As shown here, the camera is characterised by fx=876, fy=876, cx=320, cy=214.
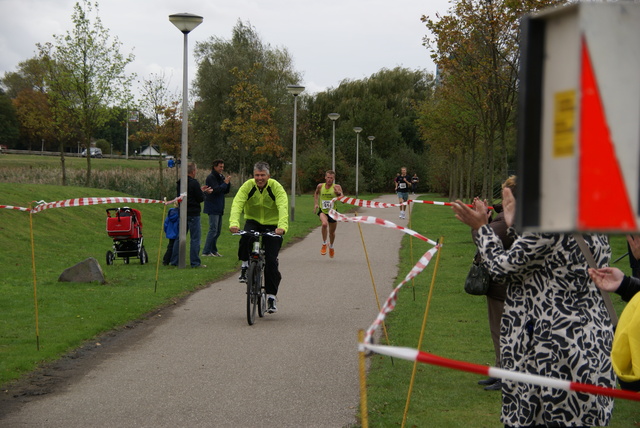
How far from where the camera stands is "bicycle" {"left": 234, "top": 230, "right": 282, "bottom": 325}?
10.9 metres

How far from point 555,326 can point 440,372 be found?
13.3 ft

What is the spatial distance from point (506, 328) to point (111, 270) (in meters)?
13.2

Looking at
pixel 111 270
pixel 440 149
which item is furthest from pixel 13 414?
pixel 440 149

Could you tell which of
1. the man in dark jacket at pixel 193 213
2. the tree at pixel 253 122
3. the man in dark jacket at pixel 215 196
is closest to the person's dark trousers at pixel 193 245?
the man in dark jacket at pixel 193 213

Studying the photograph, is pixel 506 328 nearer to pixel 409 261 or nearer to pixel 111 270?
pixel 111 270

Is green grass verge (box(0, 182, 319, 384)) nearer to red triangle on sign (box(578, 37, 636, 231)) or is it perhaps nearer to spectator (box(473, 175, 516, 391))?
Result: spectator (box(473, 175, 516, 391))

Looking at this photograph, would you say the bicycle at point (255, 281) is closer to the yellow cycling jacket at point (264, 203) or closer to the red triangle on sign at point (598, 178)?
the yellow cycling jacket at point (264, 203)

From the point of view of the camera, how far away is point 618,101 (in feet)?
5.72

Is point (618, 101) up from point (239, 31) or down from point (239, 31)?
down

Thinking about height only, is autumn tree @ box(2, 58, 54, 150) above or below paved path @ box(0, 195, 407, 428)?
above

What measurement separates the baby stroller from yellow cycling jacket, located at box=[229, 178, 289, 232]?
21.8 feet

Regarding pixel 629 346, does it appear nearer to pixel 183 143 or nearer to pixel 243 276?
pixel 243 276

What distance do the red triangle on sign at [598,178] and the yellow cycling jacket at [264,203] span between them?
9467 millimetres

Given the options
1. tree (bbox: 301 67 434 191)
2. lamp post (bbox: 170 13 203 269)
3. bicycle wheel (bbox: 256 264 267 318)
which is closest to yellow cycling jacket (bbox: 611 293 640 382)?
bicycle wheel (bbox: 256 264 267 318)
